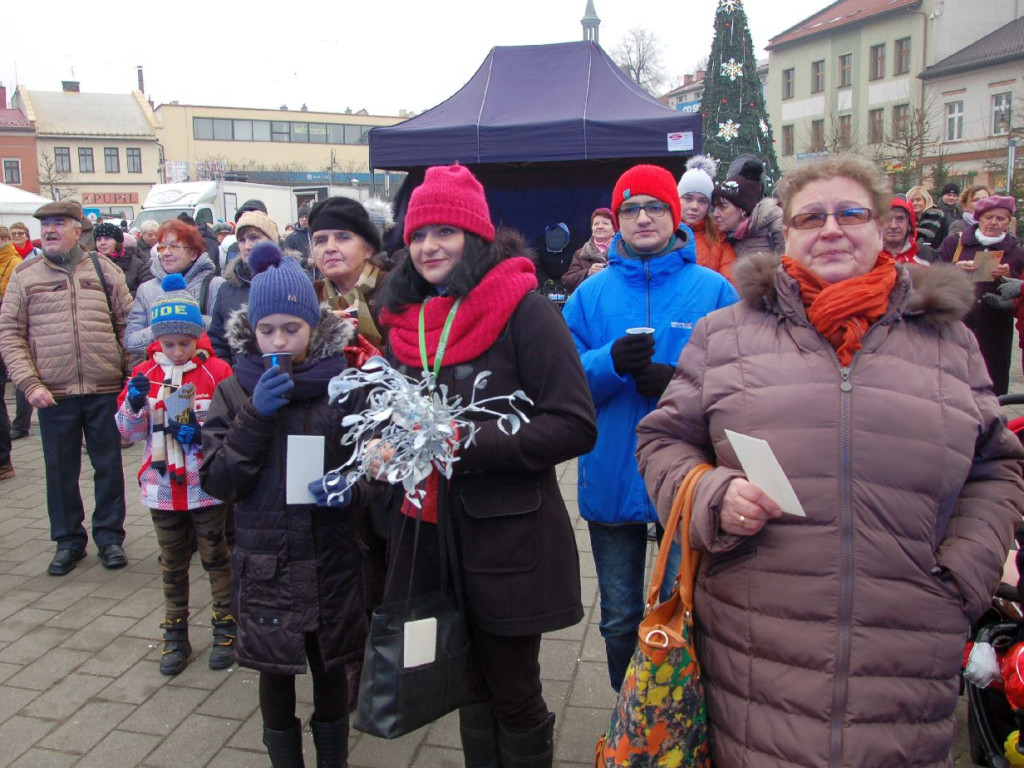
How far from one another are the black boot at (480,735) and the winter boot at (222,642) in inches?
67.2

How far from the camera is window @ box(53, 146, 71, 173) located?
194ft

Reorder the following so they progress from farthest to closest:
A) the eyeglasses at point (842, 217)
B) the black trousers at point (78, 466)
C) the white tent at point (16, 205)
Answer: the white tent at point (16, 205)
the black trousers at point (78, 466)
the eyeglasses at point (842, 217)

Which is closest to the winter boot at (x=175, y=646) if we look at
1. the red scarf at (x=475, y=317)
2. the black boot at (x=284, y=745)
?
the black boot at (x=284, y=745)

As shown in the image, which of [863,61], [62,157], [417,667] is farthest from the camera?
[62,157]

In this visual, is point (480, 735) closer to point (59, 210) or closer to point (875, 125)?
point (59, 210)

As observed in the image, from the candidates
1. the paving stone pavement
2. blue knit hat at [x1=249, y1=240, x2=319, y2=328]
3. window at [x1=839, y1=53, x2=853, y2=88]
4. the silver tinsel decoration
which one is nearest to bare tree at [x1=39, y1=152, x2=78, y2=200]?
window at [x1=839, y1=53, x2=853, y2=88]

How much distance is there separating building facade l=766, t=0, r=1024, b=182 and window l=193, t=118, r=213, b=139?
42244 mm

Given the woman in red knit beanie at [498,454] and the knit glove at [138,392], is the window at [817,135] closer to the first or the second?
the knit glove at [138,392]

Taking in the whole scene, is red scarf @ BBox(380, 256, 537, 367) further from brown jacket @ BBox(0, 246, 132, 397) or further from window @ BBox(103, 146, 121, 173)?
window @ BBox(103, 146, 121, 173)

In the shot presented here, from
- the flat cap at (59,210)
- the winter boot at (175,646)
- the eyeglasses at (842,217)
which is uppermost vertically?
the flat cap at (59,210)

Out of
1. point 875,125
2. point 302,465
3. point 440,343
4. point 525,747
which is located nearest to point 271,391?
point 302,465

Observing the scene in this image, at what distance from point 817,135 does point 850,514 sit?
4503 cm

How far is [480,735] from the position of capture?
266 centimetres

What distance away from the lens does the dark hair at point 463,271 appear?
8.28ft
